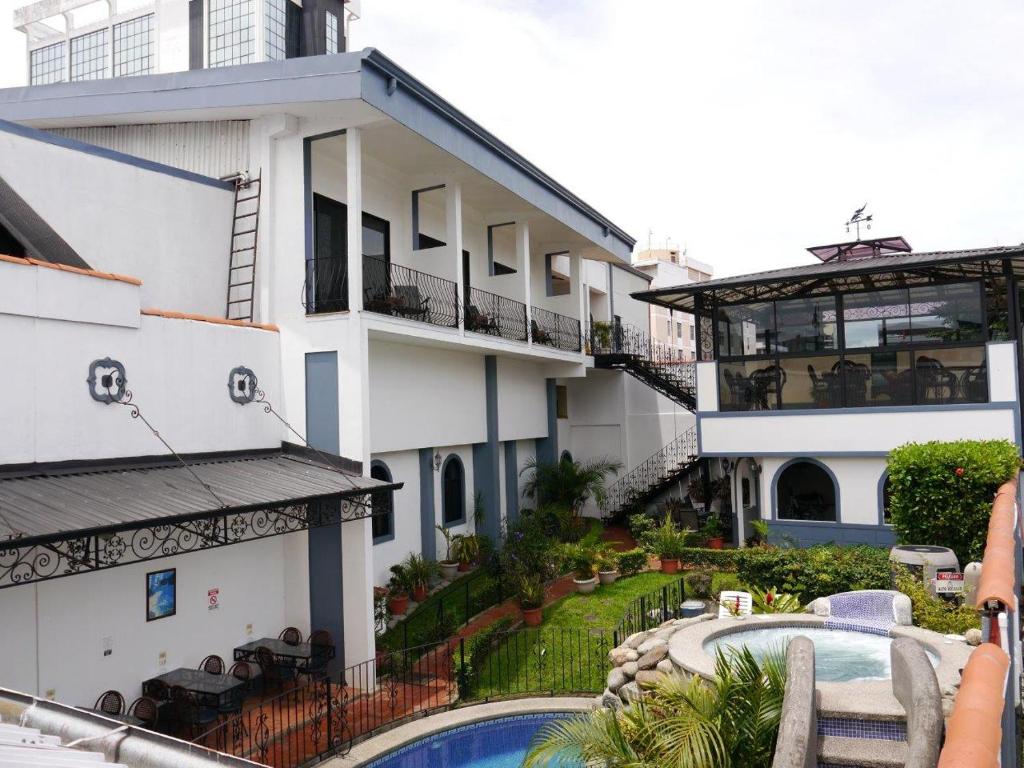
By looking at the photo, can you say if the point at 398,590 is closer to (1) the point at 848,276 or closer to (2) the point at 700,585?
(2) the point at 700,585

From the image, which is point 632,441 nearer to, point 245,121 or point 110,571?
point 245,121

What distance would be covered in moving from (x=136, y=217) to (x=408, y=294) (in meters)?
4.77

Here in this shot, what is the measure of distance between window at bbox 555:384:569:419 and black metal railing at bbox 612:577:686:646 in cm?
1068

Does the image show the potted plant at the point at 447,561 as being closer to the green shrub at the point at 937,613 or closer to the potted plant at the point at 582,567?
the potted plant at the point at 582,567

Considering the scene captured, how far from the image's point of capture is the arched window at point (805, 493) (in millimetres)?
18406

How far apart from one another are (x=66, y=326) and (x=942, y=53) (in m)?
11.4

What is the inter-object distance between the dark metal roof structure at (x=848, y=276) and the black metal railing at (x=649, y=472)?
6092 millimetres

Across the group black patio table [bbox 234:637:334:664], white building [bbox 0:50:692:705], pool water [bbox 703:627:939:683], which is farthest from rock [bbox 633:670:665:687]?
black patio table [bbox 234:637:334:664]

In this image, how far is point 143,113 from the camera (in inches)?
536

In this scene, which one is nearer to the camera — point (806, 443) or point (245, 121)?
point (245, 121)

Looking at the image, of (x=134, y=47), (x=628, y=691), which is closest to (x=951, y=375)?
(x=628, y=691)

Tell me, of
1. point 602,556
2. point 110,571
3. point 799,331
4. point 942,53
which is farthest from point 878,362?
point 110,571

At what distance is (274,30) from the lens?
83.8ft

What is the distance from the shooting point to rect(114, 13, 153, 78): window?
2852 centimetres
